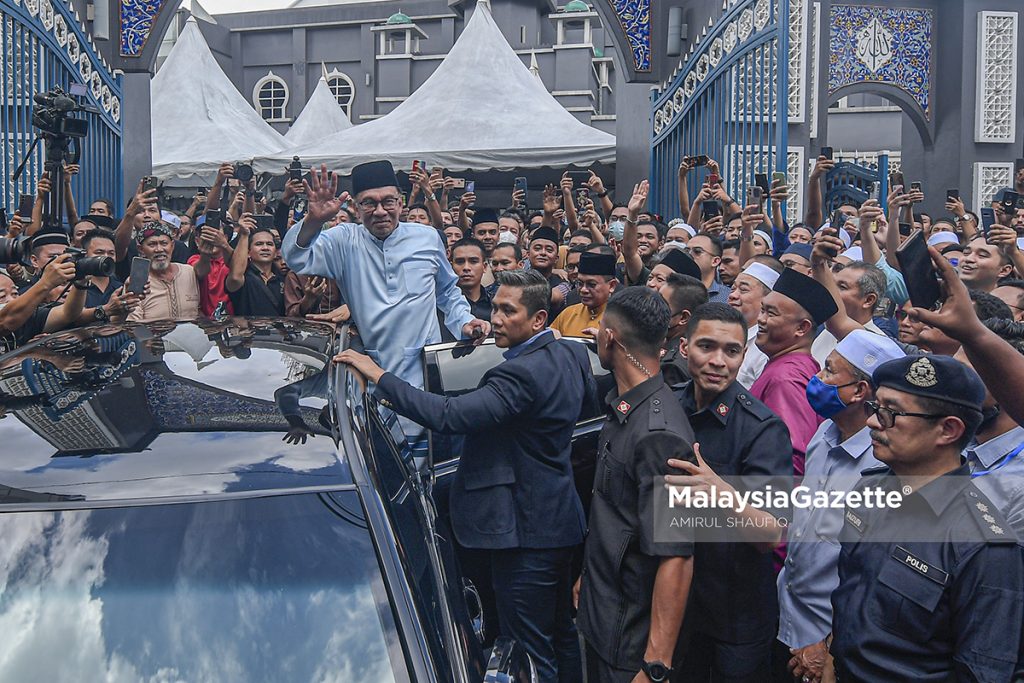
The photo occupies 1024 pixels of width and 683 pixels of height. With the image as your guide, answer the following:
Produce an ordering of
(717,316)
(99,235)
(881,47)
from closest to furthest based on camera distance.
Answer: (717,316)
(99,235)
(881,47)

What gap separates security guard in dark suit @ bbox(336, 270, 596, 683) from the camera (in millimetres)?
3264

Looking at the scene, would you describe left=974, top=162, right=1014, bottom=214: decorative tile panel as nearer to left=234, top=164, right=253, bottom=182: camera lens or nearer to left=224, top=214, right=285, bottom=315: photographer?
left=234, top=164, right=253, bottom=182: camera lens

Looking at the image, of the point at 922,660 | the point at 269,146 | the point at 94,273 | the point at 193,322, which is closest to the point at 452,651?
the point at 922,660

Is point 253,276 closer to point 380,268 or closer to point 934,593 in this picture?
point 380,268

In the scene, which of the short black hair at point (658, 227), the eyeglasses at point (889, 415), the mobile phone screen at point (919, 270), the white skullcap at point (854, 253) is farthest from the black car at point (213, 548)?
the white skullcap at point (854, 253)

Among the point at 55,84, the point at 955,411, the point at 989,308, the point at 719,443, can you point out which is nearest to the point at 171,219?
the point at 55,84

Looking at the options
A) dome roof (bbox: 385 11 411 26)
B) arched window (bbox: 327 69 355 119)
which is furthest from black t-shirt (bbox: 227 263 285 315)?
arched window (bbox: 327 69 355 119)

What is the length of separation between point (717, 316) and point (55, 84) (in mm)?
6994

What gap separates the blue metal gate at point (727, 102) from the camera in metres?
7.80

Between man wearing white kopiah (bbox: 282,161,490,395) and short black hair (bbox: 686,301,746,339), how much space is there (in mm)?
1585

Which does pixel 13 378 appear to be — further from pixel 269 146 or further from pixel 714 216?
pixel 269 146

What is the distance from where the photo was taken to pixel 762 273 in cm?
443

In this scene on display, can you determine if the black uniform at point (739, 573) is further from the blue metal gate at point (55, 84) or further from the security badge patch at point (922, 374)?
the blue metal gate at point (55, 84)

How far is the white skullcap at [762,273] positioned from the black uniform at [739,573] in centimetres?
159
